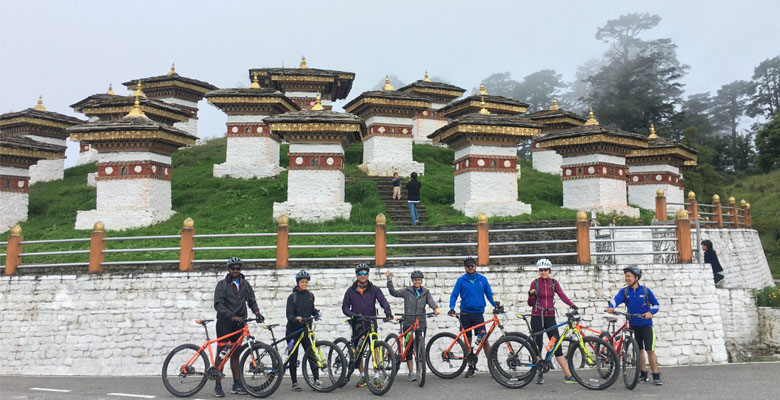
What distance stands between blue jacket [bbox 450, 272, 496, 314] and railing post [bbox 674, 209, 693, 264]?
18.9ft

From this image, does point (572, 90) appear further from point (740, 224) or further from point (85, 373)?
point (85, 373)

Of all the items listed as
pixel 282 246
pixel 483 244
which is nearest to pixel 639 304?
Answer: pixel 483 244

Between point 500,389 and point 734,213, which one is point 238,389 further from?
point 734,213

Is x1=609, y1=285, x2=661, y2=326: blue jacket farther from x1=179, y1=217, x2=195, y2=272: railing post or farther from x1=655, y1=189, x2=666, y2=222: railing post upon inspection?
x1=179, y1=217, x2=195, y2=272: railing post

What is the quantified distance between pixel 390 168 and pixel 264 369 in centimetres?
2022

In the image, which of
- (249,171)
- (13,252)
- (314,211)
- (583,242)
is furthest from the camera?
(249,171)

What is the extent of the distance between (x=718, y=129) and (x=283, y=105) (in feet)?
228

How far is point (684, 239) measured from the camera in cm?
1208

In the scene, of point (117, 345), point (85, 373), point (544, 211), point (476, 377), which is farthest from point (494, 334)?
point (544, 211)

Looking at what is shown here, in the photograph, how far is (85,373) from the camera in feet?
40.0

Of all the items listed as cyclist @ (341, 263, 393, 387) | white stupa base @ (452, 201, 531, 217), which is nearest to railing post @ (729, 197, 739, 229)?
white stupa base @ (452, 201, 531, 217)

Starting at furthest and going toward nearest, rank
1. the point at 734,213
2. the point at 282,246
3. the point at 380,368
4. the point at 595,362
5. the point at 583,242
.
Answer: the point at 734,213
the point at 282,246
the point at 583,242
the point at 595,362
the point at 380,368

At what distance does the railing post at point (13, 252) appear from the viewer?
1344 cm

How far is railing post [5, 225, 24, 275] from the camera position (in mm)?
13438
